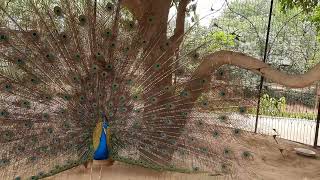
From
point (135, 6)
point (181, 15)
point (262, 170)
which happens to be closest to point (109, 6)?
point (135, 6)

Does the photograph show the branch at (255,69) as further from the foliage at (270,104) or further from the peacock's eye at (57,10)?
the foliage at (270,104)

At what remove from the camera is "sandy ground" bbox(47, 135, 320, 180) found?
5194mm

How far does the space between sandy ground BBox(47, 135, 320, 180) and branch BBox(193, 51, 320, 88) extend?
0.93 metres

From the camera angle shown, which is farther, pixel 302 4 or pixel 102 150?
pixel 302 4

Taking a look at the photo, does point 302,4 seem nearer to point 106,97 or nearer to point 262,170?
point 262,170

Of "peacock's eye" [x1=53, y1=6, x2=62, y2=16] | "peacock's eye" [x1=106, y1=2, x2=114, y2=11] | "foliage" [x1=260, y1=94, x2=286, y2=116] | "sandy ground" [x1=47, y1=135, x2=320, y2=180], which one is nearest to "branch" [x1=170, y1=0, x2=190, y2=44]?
"peacock's eye" [x1=106, y1=2, x2=114, y2=11]

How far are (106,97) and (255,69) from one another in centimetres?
198

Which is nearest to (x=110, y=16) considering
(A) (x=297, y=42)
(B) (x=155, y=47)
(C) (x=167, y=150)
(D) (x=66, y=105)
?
(B) (x=155, y=47)

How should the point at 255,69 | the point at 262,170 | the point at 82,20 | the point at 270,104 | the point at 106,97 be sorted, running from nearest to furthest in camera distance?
the point at 82,20 < the point at 106,97 < the point at 255,69 < the point at 262,170 < the point at 270,104

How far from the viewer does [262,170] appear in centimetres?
616

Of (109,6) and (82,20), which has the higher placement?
(109,6)

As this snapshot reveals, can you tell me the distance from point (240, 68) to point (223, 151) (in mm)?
1190

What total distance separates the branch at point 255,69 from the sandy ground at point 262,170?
0.93m

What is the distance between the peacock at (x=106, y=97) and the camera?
410cm
